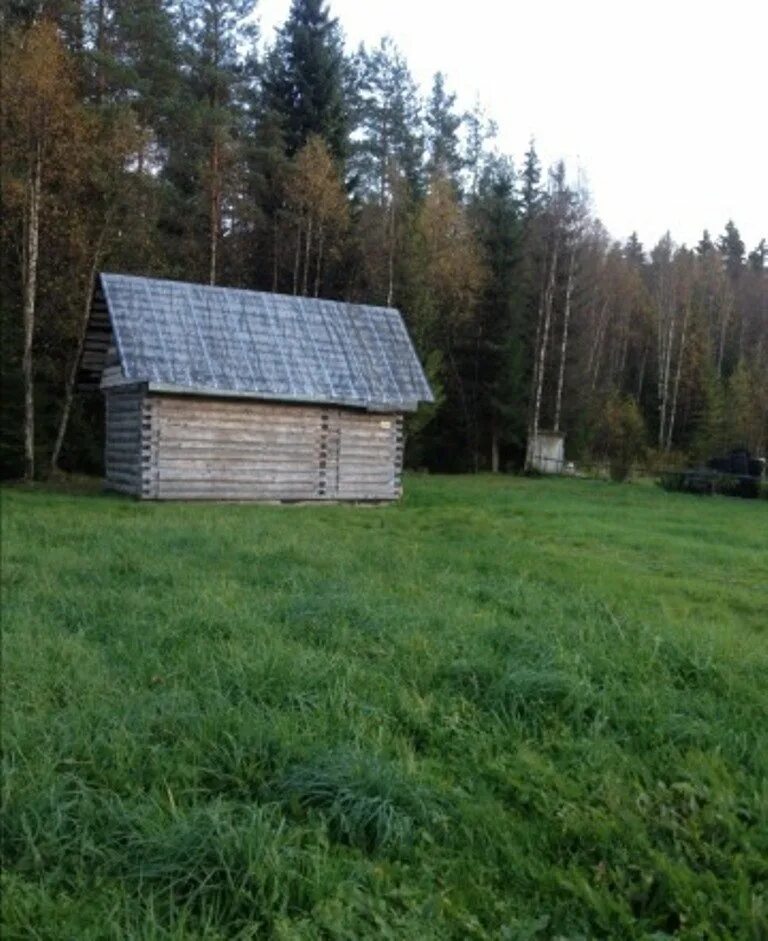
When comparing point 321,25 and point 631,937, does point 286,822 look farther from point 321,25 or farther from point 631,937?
point 321,25

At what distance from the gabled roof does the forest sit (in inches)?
157

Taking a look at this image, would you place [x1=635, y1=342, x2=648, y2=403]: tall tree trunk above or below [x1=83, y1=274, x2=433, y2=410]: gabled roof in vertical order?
above

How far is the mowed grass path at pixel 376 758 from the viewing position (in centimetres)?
298

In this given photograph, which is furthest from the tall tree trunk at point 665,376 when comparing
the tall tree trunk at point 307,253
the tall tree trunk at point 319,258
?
the tall tree trunk at point 307,253

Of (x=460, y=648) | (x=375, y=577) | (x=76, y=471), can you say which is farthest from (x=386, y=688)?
(x=76, y=471)

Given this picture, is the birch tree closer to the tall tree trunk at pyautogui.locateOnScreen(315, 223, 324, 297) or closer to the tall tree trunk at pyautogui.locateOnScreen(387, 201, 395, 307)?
the tall tree trunk at pyautogui.locateOnScreen(315, 223, 324, 297)

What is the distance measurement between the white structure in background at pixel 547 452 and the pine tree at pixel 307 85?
14222 millimetres

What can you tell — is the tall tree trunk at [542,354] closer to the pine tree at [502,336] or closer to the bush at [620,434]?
the pine tree at [502,336]

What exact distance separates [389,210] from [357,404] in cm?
1640

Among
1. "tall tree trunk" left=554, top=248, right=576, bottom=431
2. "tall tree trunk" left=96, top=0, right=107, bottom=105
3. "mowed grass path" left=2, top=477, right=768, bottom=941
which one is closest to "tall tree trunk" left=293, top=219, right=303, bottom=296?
"tall tree trunk" left=96, top=0, right=107, bottom=105

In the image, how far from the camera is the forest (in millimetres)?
21969

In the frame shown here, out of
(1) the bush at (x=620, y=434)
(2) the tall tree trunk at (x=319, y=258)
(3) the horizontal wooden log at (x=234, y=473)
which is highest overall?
(2) the tall tree trunk at (x=319, y=258)

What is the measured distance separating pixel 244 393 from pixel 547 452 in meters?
19.7

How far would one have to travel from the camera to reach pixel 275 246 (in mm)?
33344
